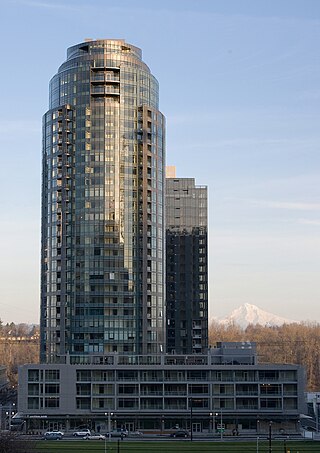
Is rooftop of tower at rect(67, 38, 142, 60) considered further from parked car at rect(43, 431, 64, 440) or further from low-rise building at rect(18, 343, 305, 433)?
parked car at rect(43, 431, 64, 440)

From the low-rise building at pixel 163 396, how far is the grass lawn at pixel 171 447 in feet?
65.8

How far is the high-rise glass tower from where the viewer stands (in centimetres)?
18688

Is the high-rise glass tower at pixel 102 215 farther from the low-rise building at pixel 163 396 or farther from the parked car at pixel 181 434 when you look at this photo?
the parked car at pixel 181 434

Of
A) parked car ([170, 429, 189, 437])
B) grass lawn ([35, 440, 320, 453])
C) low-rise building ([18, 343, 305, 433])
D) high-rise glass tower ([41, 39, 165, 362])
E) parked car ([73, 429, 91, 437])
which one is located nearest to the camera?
grass lawn ([35, 440, 320, 453])

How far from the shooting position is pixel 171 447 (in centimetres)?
13012

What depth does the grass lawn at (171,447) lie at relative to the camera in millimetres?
123938

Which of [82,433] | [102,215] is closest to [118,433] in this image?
[82,433]

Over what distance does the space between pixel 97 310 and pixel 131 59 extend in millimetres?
61562

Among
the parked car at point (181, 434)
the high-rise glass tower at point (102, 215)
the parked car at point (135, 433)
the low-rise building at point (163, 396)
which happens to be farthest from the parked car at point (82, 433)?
the high-rise glass tower at point (102, 215)

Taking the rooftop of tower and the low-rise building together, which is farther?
the rooftop of tower

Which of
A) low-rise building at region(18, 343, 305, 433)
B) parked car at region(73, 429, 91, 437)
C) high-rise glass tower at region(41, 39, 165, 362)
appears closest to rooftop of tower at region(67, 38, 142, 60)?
high-rise glass tower at region(41, 39, 165, 362)

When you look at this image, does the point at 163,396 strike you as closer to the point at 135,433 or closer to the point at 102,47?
the point at 135,433

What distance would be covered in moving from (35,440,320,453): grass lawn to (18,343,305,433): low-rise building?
65.8ft

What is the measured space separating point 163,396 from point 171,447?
33043 mm
